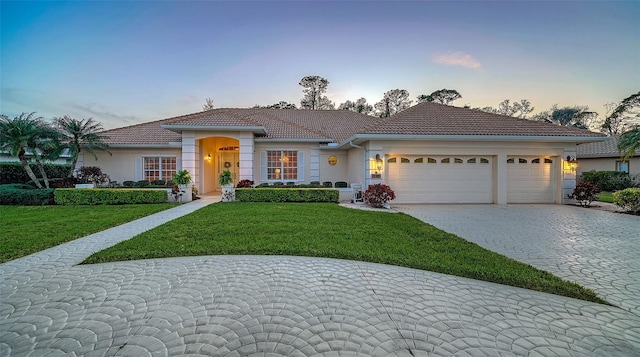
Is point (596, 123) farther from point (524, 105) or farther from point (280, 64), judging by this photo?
point (280, 64)

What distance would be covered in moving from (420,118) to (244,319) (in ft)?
40.7

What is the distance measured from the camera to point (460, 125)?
12.5 metres

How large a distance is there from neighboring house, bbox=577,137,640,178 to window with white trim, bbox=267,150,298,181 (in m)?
21.9

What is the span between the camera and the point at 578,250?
5359 mm

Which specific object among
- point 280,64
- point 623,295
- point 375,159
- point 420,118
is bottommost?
point 623,295

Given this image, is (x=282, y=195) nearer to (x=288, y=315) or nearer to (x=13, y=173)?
(x=288, y=315)

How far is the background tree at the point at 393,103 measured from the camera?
34062mm

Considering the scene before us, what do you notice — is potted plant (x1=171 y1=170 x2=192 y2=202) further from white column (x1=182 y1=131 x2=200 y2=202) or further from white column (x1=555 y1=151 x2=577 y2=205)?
white column (x1=555 y1=151 x2=577 y2=205)

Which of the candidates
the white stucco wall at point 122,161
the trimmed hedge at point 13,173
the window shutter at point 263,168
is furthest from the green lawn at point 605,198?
the trimmed hedge at point 13,173

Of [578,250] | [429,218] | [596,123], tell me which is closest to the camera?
[578,250]

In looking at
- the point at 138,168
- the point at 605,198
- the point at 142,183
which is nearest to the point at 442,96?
the point at 605,198

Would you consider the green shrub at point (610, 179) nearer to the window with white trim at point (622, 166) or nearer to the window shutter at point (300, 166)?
the window with white trim at point (622, 166)

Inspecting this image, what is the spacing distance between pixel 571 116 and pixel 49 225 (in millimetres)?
56960

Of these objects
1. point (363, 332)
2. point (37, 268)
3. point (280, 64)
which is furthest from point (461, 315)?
point (280, 64)
